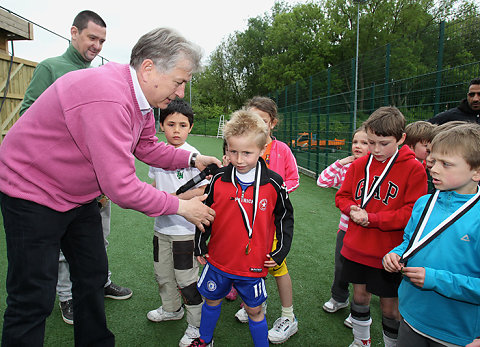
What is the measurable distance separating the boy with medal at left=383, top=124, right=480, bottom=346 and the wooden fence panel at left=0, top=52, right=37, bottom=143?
6964 millimetres

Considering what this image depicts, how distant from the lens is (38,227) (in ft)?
5.45

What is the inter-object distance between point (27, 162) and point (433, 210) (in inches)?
80.2

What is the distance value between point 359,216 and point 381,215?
0.44 ft

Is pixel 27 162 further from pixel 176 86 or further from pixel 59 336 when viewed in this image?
pixel 59 336

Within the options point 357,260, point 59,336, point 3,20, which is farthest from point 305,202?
point 3,20

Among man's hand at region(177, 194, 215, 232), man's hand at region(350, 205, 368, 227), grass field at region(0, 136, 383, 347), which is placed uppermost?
man's hand at region(177, 194, 215, 232)

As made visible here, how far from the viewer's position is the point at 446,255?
1.52 meters

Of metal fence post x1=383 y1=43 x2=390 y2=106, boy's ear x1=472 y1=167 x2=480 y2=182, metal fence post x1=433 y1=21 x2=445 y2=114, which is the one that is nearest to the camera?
boy's ear x1=472 y1=167 x2=480 y2=182

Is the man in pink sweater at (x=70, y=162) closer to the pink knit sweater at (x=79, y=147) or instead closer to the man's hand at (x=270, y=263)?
the pink knit sweater at (x=79, y=147)

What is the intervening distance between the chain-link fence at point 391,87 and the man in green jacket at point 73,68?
4421 mm

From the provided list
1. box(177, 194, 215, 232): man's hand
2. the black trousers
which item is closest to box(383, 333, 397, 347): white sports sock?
box(177, 194, 215, 232): man's hand

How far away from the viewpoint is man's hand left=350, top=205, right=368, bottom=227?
6.63ft

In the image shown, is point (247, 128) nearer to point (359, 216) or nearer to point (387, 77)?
point (359, 216)

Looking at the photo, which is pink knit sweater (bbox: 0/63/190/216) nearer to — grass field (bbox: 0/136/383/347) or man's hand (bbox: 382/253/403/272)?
man's hand (bbox: 382/253/403/272)
